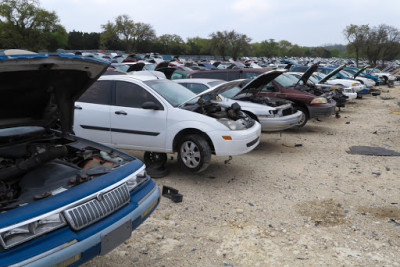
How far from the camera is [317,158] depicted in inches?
268

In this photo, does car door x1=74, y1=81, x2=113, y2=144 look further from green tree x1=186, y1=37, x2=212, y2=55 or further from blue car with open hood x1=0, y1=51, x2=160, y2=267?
green tree x1=186, y1=37, x2=212, y2=55

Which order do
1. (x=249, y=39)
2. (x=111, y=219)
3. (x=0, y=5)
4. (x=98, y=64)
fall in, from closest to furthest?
(x=111, y=219) → (x=98, y=64) → (x=0, y=5) → (x=249, y=39)

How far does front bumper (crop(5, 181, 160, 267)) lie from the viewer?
6.79 feet

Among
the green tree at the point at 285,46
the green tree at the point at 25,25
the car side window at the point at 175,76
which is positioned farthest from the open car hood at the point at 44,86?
the green tree at the point at 285,46

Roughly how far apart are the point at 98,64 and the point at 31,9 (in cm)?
4919

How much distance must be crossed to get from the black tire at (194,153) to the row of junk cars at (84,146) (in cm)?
2

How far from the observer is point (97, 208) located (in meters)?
2.51

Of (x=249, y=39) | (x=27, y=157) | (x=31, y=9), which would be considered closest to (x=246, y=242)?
(x=27, y=157)

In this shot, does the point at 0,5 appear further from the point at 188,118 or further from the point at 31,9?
the point at 188,118

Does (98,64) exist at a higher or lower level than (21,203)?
higher

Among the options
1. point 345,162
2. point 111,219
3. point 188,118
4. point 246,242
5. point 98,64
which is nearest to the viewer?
point 111,219

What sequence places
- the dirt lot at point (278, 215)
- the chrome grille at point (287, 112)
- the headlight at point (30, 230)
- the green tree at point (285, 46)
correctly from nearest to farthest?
the headlight at point (30, 230) < the dirt lot at point (278, 215) < the chrome grille at point (287, 112) < the green tree at point (285, 46)

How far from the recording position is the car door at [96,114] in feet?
18.9

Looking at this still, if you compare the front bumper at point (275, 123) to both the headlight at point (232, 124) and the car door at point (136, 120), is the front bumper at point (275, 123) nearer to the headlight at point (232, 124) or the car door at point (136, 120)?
the headlight at point (232, 124)
